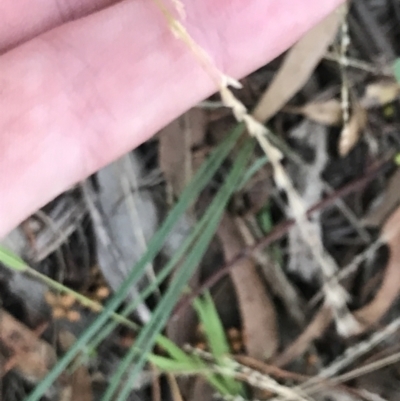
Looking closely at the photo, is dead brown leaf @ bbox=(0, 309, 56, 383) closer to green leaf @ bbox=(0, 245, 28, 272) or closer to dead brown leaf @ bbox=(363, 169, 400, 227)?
green leaf @ bbox=(0, 245, 28, 272)

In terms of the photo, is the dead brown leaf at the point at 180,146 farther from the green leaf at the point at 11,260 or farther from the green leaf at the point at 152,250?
the green leaf at the point at 11,260

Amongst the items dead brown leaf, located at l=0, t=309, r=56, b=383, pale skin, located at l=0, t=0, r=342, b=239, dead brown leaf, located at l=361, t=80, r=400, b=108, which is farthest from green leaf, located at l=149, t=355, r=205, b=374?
dead brown leaf, located at l=361, t=80, r=400, b=108

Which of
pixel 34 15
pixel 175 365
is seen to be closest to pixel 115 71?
pixel 34 15

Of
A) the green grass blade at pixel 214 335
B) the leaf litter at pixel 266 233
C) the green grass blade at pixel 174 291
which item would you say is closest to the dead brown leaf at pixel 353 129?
the leaf litter at pixel 266 233

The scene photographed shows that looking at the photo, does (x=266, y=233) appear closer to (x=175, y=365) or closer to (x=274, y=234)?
(x=274, y=234)

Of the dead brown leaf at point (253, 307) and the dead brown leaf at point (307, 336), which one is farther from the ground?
the dead brown leaf at point (253, 307)

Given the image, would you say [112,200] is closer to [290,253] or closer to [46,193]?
[46,193]

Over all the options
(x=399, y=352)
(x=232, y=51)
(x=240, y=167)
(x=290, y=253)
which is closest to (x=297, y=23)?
(x=232, y=51)
